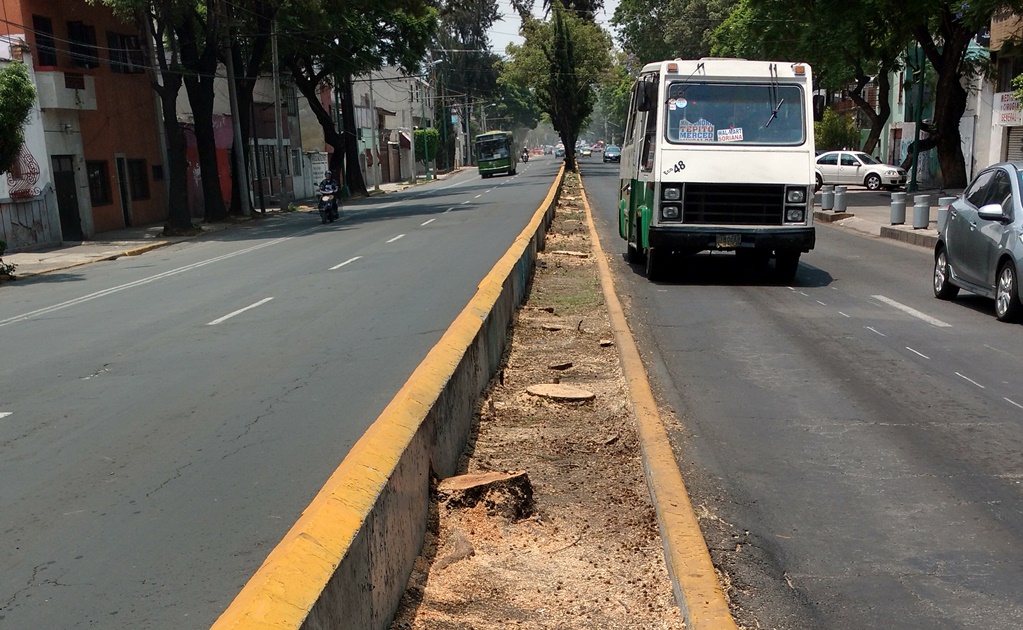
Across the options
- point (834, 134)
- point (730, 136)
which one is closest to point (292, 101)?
point (834, 134)

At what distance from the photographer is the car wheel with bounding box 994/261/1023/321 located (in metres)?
10.6

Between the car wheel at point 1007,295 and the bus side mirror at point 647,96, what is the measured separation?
5.21 metres

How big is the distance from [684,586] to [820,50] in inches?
1293

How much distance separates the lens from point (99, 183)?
106 ft

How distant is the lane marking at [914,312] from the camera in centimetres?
1094

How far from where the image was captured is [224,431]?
23.5 feet

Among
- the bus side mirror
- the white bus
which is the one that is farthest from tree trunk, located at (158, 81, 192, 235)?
the white bus

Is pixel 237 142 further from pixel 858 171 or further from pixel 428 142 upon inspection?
pixel 428 142

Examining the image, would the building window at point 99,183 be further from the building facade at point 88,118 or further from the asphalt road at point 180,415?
the asphalt road at point 180,415

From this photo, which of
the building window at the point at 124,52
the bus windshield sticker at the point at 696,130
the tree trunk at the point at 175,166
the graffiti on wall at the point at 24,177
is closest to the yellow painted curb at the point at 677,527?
the bus windshield sticker at the point at 696,130

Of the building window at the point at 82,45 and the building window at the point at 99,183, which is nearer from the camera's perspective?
the building window at the point at 82,45

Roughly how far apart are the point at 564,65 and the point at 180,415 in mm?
Answer: 55579

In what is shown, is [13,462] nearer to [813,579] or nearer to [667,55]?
[813,579]

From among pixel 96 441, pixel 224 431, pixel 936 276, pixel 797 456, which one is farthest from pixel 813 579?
pixel 936 276
